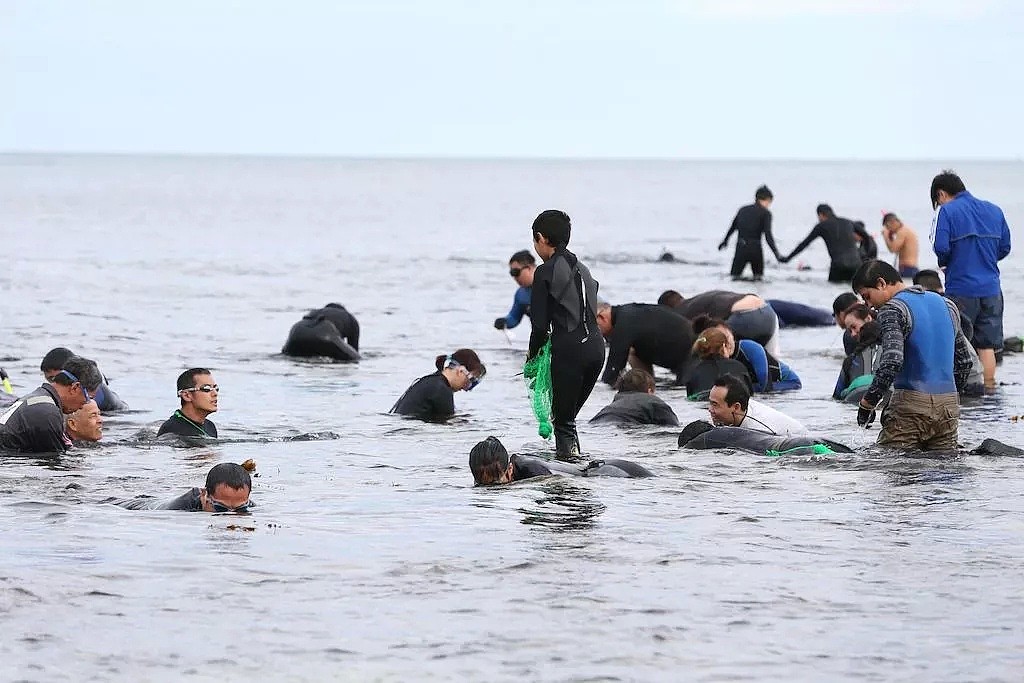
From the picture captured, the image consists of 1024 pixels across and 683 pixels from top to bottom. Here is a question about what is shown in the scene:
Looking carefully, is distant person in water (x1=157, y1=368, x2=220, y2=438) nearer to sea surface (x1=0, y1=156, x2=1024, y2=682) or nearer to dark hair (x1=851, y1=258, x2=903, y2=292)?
sea surface (x1=0, y1=156, x2=1024, y2=682)

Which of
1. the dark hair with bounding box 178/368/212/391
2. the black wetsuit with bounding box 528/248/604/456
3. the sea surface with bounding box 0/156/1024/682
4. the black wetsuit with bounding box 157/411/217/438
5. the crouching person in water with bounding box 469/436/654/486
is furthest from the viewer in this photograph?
the black wetsuit with bounding box 157/411/217/438

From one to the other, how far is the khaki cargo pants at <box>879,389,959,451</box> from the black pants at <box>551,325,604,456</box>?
2.28 meters


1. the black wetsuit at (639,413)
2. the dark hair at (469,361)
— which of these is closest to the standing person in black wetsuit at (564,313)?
the black wetsuit at (639,413)

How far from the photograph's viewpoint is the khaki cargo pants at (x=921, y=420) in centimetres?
1088

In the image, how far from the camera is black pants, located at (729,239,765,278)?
31.0 metres

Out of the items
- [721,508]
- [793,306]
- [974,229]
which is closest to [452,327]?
[793,306]

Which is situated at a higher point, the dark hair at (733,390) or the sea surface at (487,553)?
the dark hair at (733,390)

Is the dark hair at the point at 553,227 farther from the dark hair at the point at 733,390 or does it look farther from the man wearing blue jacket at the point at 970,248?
the man wearing blue jacket at the point at 970,248

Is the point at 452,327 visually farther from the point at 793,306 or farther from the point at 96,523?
the point at 96,523

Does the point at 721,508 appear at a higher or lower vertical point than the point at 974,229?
lower

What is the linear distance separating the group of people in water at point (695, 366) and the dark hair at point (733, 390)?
0.04ft

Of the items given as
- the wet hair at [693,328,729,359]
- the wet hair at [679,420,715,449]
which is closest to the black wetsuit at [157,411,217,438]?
the wet hair at [679,420,715,449]

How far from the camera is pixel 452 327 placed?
2564 cm

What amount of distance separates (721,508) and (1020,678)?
11.9 ft
